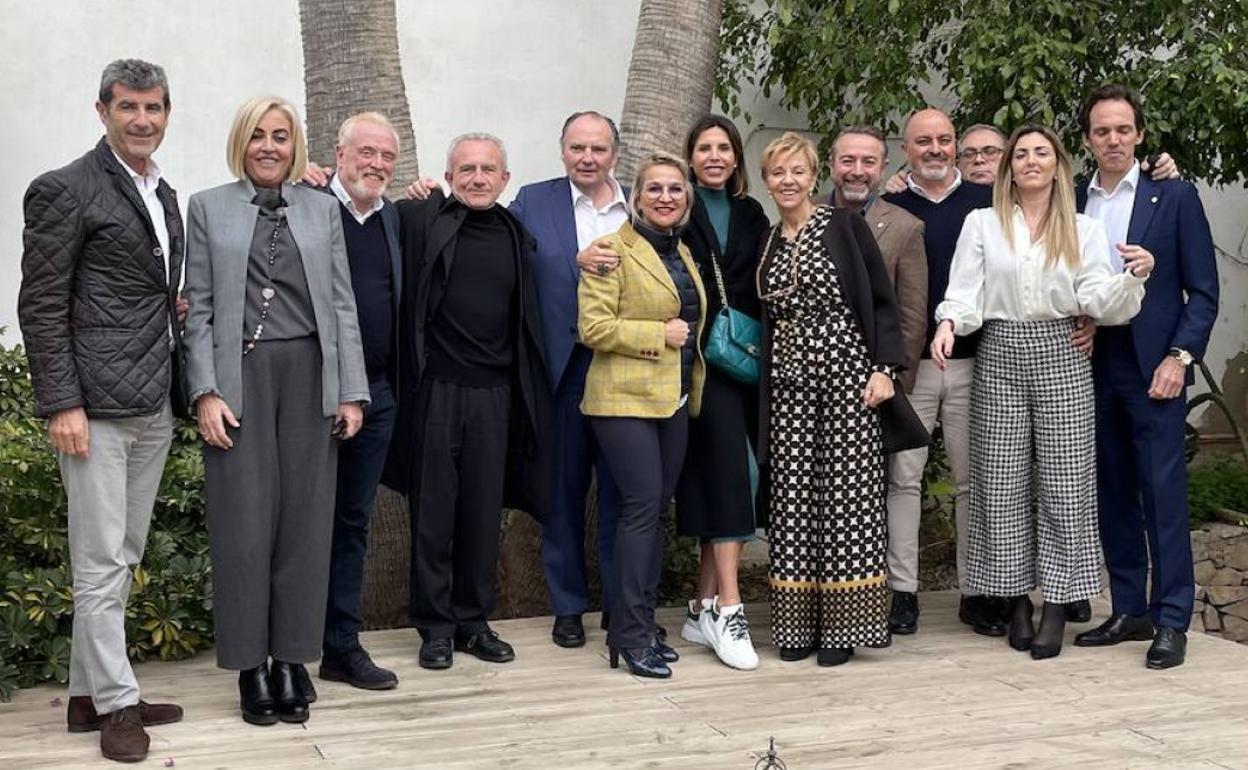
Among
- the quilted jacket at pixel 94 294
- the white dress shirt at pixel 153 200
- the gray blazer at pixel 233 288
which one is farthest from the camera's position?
the gray blazer at pixel 233 288

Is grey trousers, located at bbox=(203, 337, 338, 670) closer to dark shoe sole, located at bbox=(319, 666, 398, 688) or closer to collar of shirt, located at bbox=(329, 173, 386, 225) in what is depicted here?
dark shoe sole, located at bbox=(319, 666, 398, 688)

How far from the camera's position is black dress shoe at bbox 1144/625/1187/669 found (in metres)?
6.05

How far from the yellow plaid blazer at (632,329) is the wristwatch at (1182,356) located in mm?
1956

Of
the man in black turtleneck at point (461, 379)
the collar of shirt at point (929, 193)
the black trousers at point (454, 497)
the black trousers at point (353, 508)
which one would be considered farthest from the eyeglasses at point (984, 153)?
the black trousers at point (353, 508)

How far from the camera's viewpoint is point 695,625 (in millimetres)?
6348

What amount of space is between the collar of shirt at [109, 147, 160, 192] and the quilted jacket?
39mm

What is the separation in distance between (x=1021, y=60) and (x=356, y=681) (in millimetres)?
4397

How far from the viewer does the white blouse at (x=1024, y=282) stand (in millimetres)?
5996

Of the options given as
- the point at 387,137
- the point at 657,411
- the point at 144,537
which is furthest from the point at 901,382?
the point at 144,537

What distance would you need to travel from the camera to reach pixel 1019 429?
6234 mm

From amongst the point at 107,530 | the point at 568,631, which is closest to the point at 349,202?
the point at 107,530

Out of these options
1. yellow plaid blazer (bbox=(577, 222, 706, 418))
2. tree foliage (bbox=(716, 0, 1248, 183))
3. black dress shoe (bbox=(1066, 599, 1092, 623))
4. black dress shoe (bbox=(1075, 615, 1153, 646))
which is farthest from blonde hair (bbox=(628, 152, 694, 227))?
black dress shoe (bbox=(1066, 599, 1092, 623))

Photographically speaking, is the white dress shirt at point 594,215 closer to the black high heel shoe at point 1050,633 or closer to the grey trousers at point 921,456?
the grey trousers at point 921,456

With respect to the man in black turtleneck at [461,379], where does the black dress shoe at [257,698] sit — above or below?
below
